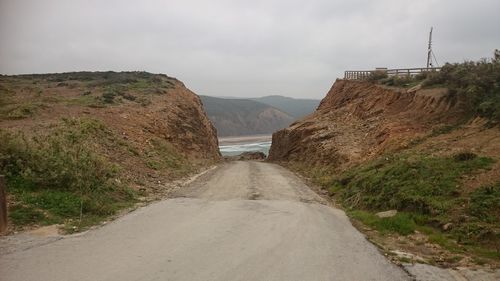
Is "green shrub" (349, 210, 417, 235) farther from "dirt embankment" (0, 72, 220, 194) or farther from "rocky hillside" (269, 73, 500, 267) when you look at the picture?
"dirt embankment" (0, 72, 220, 194)

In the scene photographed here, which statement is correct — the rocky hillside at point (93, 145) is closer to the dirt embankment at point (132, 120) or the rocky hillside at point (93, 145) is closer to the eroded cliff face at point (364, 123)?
the dirt embankment at point (132, 120)

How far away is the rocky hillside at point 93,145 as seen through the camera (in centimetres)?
1307

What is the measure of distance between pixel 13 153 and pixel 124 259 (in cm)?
735

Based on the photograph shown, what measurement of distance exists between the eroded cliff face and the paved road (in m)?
10.6

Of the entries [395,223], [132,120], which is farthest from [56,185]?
[132,120]

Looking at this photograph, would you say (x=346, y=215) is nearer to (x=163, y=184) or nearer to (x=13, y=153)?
(x=163, y=184)

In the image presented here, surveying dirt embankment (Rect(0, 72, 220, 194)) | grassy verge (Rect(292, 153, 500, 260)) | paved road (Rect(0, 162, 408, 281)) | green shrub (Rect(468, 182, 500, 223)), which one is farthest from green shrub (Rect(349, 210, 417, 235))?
dirt embankment (Rect(0, 72, 220, 194))

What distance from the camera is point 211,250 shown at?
30.8ft

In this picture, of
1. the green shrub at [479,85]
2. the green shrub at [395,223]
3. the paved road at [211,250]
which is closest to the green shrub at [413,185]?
the green shrub at [395,223]

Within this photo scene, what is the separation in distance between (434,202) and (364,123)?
62.3 feet

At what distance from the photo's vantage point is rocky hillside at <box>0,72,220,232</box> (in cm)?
1307

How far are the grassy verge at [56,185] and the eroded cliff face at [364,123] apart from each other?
44.4 ft

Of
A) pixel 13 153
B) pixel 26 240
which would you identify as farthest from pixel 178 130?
pixel 26 240

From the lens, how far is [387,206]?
14.6m
